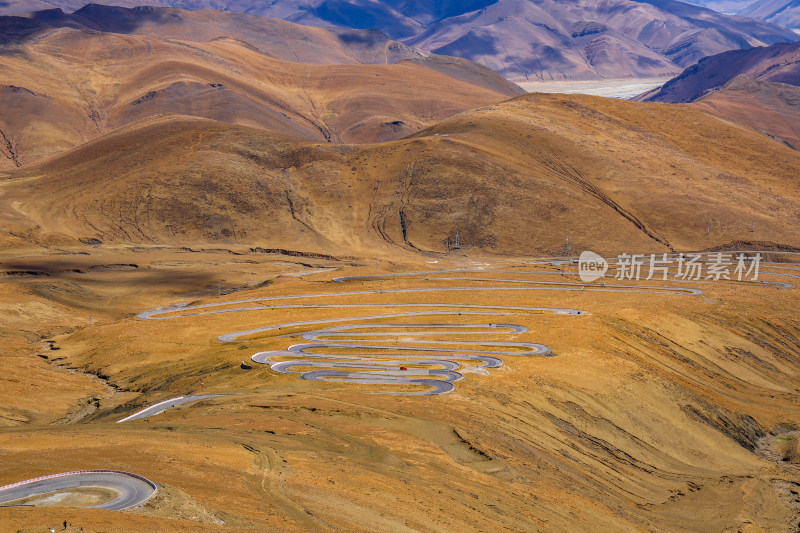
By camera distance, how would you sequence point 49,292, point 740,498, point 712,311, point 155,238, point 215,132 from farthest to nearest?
1. point 215,132
2. point 155,238
3. point 49,292
4. point 712,311
5. point 740,498

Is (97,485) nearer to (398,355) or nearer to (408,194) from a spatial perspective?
(398,355)

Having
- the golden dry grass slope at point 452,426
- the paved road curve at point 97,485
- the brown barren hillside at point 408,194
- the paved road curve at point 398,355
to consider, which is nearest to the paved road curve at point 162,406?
the golden dry grass slope at point 452,426

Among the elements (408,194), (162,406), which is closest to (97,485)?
(162,406)

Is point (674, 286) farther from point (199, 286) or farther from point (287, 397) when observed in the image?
point (287, 397)

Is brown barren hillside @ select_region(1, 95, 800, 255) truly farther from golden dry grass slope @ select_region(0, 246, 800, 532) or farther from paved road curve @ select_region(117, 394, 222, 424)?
paved road curve @ select_region(117, 394, 222, 424)

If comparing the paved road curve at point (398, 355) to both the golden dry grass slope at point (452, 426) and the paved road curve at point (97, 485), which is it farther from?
the paved road curve at point (97, 485)

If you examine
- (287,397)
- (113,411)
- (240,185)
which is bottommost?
(113,411)

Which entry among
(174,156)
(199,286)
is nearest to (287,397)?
(199,286)
